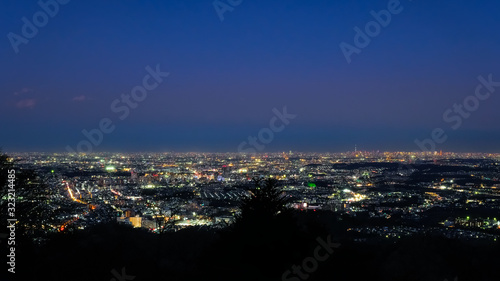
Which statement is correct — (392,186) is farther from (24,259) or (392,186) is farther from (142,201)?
(24,259)

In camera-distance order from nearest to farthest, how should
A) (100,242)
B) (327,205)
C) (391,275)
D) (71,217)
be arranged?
(391,275) < (100,242) < (71,217) < (327,205)

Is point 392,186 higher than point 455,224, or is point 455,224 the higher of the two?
point 392,186

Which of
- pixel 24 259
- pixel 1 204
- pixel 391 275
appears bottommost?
pixel 391 275

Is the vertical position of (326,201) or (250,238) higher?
(326,201)

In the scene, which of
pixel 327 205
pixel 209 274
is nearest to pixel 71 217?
pixel 209 274

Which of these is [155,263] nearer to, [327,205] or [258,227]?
[258,227]

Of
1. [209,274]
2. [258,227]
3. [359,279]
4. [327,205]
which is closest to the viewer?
[258,227]

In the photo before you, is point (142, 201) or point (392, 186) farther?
point (392, 186)

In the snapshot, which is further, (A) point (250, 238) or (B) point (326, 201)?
(B) point (326, 201)

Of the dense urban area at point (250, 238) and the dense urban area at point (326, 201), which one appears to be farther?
the dense urban area at point (326, 201)

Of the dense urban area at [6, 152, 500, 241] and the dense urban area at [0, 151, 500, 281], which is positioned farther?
the dense urban area at [6, 152, 500, 241]
